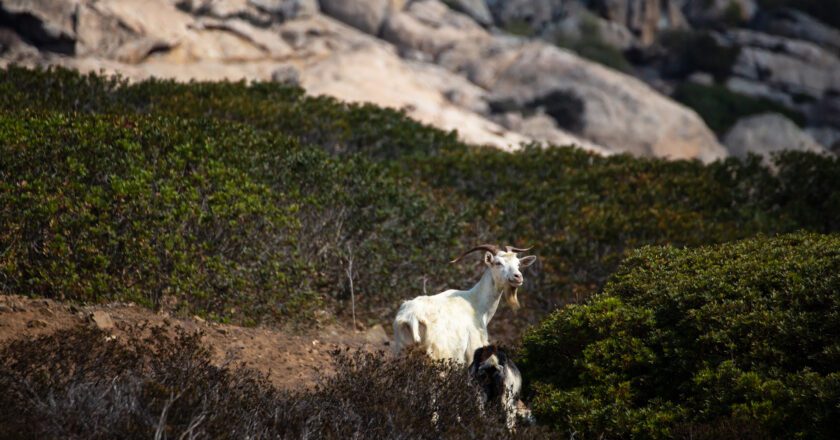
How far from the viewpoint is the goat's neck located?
1016 cm

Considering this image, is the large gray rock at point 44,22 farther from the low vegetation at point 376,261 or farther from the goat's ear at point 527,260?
the goat's ear at point 527,260

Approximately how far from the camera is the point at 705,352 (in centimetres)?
866

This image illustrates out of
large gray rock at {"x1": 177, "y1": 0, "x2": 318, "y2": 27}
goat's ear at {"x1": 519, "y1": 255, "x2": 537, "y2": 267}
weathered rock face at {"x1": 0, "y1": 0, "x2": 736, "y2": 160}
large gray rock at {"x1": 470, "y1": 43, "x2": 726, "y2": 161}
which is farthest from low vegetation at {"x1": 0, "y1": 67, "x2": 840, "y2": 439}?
large gray rock at {"x1": 470, "y1": 43, "x2": 726, "y2": 161}

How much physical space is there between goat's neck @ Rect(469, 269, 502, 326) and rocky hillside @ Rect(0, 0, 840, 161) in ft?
55.2

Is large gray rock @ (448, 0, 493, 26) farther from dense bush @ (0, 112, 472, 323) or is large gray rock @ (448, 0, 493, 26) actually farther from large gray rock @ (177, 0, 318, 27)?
dense bush @ (0, 112, 472, 323)

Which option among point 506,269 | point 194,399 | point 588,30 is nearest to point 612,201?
point 506,269

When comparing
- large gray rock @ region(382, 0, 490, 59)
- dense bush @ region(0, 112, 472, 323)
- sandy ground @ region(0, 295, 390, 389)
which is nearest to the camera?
sandy ground @ region(0, 295, 390, 389)

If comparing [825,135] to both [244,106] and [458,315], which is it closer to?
[244,106]

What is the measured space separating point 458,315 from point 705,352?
259 cm

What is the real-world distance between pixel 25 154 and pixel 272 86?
1166 centimetres

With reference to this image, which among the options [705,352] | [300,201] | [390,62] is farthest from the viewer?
[390,62]

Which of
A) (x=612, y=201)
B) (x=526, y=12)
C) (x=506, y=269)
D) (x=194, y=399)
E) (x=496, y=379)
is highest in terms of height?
(x=506, y=269)

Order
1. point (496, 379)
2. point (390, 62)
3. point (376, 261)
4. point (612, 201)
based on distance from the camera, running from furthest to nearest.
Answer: point (390, 62)
point (612, 201)
point (376, 261)
point (496, 379)

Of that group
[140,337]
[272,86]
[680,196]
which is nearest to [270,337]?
[140,337]
